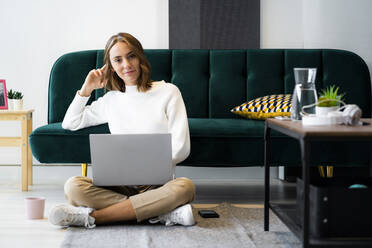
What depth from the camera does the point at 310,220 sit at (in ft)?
5.38

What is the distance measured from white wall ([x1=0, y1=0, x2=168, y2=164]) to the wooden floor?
2.59 ft

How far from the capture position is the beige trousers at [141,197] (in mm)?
2107

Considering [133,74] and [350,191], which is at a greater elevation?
[133,74]

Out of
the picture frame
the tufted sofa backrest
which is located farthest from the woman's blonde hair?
the picture frame

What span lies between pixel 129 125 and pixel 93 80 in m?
0.32

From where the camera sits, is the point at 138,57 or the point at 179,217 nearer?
the point at 179,217

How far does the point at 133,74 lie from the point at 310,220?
112 cm

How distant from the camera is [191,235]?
79.3 inches

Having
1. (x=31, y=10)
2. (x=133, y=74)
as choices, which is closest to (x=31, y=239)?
(x=133, y=74)

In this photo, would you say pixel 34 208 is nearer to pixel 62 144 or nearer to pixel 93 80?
pixel 62 144

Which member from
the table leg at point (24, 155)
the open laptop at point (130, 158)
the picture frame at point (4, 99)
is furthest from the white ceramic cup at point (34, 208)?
the picture frame at point (4, 99)

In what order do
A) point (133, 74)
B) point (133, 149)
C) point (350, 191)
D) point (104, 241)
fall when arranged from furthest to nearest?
point (133, 74)
point (133, 149)
point (104, 241)
point (350, 191)

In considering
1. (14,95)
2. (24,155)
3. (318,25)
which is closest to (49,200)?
(24,155)

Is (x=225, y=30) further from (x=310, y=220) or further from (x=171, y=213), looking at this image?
(x=310, y=220)
